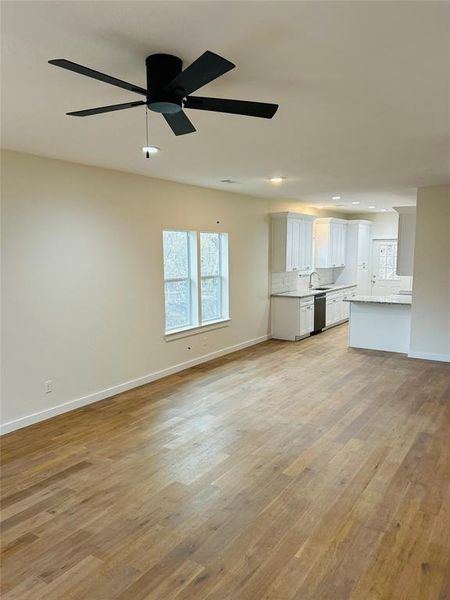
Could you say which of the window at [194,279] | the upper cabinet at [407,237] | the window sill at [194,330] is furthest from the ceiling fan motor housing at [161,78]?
the upper cabinet at [407,237]

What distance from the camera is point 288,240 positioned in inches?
316

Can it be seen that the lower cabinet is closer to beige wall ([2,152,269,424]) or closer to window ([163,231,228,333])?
window ([163,231,228,333])

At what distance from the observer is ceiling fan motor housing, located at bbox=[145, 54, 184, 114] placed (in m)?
1.91

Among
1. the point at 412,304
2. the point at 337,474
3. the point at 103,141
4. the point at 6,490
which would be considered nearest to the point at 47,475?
the point at 6,490

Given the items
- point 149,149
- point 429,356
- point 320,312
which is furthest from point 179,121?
point 320,312

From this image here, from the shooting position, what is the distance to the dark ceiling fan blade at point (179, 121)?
2133 millimetres

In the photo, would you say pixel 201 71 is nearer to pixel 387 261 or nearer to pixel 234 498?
pixel 234 498

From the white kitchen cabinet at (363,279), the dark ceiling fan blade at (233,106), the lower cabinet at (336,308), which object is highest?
the dark ceiling fan blade at (233,106)

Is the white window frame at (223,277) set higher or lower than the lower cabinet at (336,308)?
higher

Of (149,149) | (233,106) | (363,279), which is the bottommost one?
(363,279)

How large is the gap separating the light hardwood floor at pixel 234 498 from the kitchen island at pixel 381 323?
1.84m

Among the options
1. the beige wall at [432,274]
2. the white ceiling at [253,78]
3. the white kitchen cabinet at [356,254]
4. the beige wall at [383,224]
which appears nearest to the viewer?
the white ceiling at [253,78]

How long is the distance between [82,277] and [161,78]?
3.04 meters

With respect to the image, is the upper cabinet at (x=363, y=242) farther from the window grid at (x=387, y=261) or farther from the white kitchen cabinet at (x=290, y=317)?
the white kitchen cabinet at (x=290, y=317)
